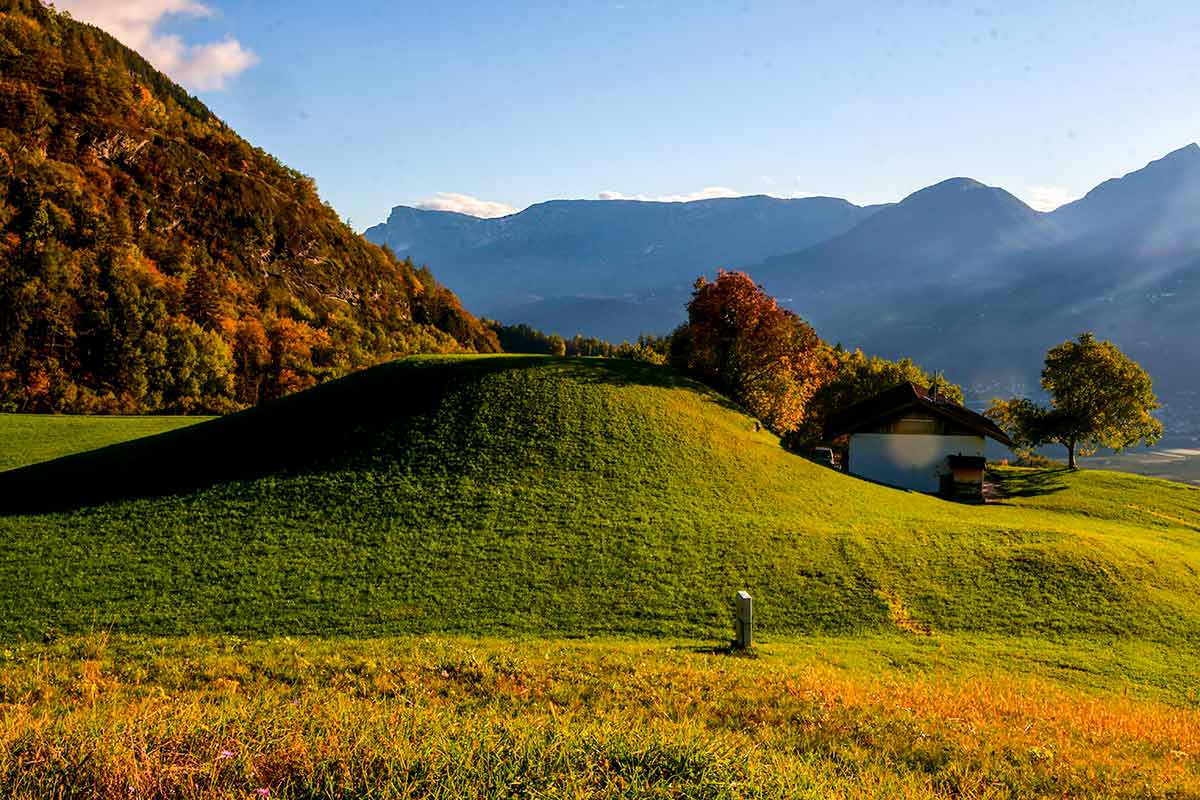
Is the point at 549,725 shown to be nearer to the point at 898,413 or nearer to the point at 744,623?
the point at 744,623

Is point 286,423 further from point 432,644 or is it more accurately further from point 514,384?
point 432,644

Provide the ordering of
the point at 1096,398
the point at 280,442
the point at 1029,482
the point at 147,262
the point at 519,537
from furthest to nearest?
1. the point at 147,262
2. the point at 1096,398
3. the point at 1029,482
4. the point at 280,442
5. the point at 519,537

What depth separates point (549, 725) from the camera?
23.3 feet

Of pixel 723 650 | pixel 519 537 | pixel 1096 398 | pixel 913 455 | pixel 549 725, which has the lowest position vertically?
pixel 723 650

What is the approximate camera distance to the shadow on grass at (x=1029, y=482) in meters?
51.5

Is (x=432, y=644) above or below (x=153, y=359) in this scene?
below

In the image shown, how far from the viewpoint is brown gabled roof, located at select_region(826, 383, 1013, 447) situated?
174 ft

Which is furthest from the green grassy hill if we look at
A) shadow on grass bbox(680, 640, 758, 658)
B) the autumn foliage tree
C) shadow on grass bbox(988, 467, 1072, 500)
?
the autumn foliage tree

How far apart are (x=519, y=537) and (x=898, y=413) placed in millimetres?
39089

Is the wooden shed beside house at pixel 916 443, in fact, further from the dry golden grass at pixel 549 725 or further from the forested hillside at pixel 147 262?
the forested hillside at pixel 147 262

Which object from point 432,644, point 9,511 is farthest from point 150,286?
point 432,644

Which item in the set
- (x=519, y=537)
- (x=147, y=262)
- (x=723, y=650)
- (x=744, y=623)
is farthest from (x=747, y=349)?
(x=147, y=262)

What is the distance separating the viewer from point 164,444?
117 feet

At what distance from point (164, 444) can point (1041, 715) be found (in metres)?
39.6
